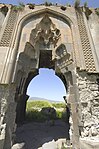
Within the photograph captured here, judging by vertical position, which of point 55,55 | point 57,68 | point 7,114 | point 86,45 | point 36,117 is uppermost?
point 86,45

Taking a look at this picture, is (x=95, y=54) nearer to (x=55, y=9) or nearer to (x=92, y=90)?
(x=92, y=90)

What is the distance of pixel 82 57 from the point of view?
550cm

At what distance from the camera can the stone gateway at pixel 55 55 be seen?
4715 mm

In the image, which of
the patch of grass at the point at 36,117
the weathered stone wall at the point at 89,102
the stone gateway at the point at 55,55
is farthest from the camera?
the patch of grass at the point at 36,117

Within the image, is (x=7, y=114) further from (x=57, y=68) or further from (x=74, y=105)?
(x=57, y=68)

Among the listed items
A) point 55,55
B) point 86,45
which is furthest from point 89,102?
point 55,55

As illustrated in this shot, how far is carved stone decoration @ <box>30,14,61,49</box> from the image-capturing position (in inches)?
263

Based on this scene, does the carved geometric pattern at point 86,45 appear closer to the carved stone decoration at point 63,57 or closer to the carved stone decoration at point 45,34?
the carved stone decoration at point 63,57

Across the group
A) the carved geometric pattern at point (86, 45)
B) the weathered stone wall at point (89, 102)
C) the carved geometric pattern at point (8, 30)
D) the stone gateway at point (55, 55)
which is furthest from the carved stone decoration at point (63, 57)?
the carved geometric pattern at point (8, 30)

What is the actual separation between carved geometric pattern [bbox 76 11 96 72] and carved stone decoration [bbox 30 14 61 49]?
1.12 m

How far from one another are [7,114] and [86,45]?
13.9ft

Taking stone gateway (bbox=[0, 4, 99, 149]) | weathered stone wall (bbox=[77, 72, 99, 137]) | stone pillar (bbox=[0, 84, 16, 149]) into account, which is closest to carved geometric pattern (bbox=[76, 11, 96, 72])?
stone gateway (bbox=[0, 4, 99, 149])

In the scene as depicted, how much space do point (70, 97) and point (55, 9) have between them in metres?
4.69

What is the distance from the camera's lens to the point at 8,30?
21.0ft
